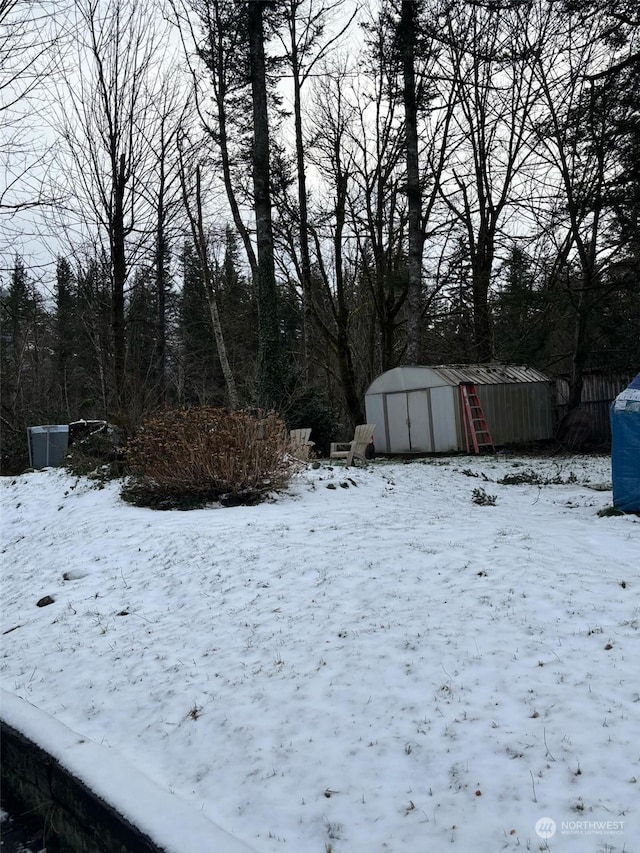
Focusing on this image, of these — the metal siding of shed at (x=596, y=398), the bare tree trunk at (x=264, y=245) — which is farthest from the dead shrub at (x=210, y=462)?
the metal siding of shed at (x=596, y=398)

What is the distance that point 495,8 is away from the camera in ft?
50.1

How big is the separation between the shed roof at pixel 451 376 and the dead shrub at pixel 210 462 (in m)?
9.40

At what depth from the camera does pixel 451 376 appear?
56.6 feet

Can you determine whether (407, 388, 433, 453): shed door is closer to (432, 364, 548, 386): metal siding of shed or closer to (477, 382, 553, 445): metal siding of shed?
(432, 364, 548, 386): metal siding of shed

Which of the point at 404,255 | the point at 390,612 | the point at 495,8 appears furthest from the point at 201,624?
the point at 404,255

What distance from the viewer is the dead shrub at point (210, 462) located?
8.09 m

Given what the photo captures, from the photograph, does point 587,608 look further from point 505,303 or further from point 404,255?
point 404,255

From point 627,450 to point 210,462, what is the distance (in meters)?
4.75

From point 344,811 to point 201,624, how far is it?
2.13 metres

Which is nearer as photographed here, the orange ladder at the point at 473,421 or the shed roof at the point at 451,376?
the orange ladder at the point at 473,421

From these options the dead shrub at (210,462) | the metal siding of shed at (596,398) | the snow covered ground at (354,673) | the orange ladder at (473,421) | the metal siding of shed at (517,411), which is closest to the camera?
the snow covered ground at (354,673)

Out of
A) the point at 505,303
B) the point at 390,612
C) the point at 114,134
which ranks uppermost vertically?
the point at 114,134

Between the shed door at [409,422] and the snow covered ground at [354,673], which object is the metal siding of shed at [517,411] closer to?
the shed door at [409,422]

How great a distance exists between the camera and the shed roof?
1729 cm
